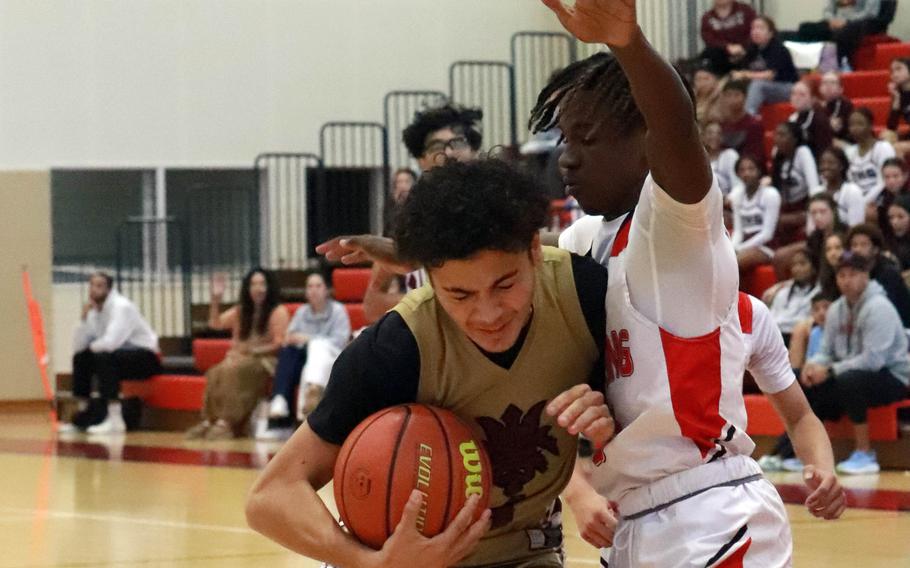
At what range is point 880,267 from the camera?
9.59 m

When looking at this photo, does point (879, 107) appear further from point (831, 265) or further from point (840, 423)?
point (840, 423)

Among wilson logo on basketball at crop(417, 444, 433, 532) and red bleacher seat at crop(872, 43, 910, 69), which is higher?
red bleacher seat at crop(872, 43, 910, 69)

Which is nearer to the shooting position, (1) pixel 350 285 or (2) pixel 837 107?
(2) pixel 837 107

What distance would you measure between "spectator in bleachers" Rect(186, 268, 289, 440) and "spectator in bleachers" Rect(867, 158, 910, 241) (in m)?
5.04

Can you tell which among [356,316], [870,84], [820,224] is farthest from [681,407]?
[870,84]

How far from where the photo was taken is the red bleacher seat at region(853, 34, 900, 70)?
14.8 m

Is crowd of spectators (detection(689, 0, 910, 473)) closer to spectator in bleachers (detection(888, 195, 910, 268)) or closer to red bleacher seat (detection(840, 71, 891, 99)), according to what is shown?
spectator in bleachers (detection(888, 195, 910, 268))

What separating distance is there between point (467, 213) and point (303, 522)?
27.5 inches

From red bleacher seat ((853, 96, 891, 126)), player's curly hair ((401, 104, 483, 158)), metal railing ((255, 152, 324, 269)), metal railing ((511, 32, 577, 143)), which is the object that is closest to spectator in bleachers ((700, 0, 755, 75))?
red bleacher seat ((853, 96, 891, 126))

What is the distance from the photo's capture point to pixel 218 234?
17141 millimetres

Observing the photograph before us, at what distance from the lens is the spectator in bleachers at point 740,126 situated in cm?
1296

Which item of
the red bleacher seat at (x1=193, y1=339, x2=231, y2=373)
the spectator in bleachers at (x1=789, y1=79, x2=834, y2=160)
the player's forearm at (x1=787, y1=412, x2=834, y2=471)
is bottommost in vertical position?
the red bleacher seat at (x1=193, y1=339, x2=231, y2=373)

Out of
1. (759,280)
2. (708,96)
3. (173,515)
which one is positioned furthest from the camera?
(708,96)

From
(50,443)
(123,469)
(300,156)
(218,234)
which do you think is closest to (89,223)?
(218,234)
